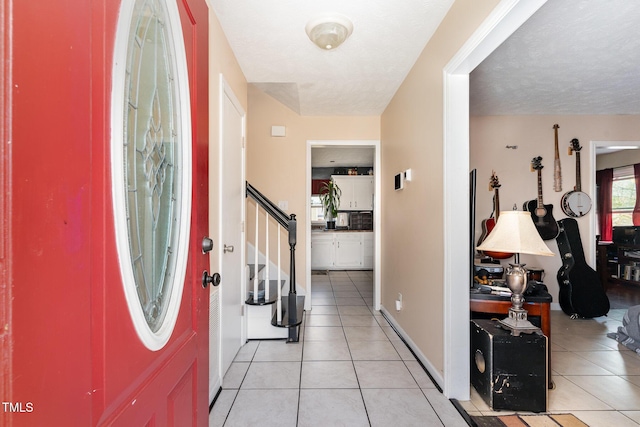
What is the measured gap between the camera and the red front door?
352 millimetres

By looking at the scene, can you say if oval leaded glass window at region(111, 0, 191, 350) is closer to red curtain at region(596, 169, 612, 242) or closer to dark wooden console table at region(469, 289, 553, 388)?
dark wooden console table at region(469, 289, 553, 388)

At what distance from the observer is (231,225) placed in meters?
2.21

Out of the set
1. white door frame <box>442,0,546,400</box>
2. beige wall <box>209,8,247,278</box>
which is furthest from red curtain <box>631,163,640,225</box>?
beige wall <box>209,8,247,278</box>

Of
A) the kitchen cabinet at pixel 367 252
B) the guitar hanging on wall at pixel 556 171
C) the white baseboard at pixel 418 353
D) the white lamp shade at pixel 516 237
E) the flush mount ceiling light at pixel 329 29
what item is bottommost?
the white baseboard at pixel 418 353

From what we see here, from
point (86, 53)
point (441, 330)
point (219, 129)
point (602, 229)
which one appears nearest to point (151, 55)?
point (86, 53)

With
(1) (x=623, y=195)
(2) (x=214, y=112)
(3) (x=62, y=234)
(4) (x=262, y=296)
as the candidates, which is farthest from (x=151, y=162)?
(1) (x=623, y=195)

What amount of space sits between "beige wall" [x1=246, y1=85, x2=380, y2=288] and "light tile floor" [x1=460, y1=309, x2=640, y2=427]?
8.14 ft

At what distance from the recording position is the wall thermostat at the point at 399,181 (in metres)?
2.64

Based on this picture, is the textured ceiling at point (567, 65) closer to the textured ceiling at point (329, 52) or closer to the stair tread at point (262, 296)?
the textured ceiling at point (329, 52)

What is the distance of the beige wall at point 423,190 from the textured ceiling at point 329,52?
150mm

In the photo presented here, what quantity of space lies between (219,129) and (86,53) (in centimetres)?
152

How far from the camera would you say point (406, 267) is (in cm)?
255

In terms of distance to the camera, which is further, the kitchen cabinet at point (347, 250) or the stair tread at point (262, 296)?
the kitchen cabinet at point (347, 250)

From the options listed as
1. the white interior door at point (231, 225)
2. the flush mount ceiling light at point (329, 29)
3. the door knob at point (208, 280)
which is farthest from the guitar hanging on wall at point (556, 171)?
the door knob at point (208, 280)
